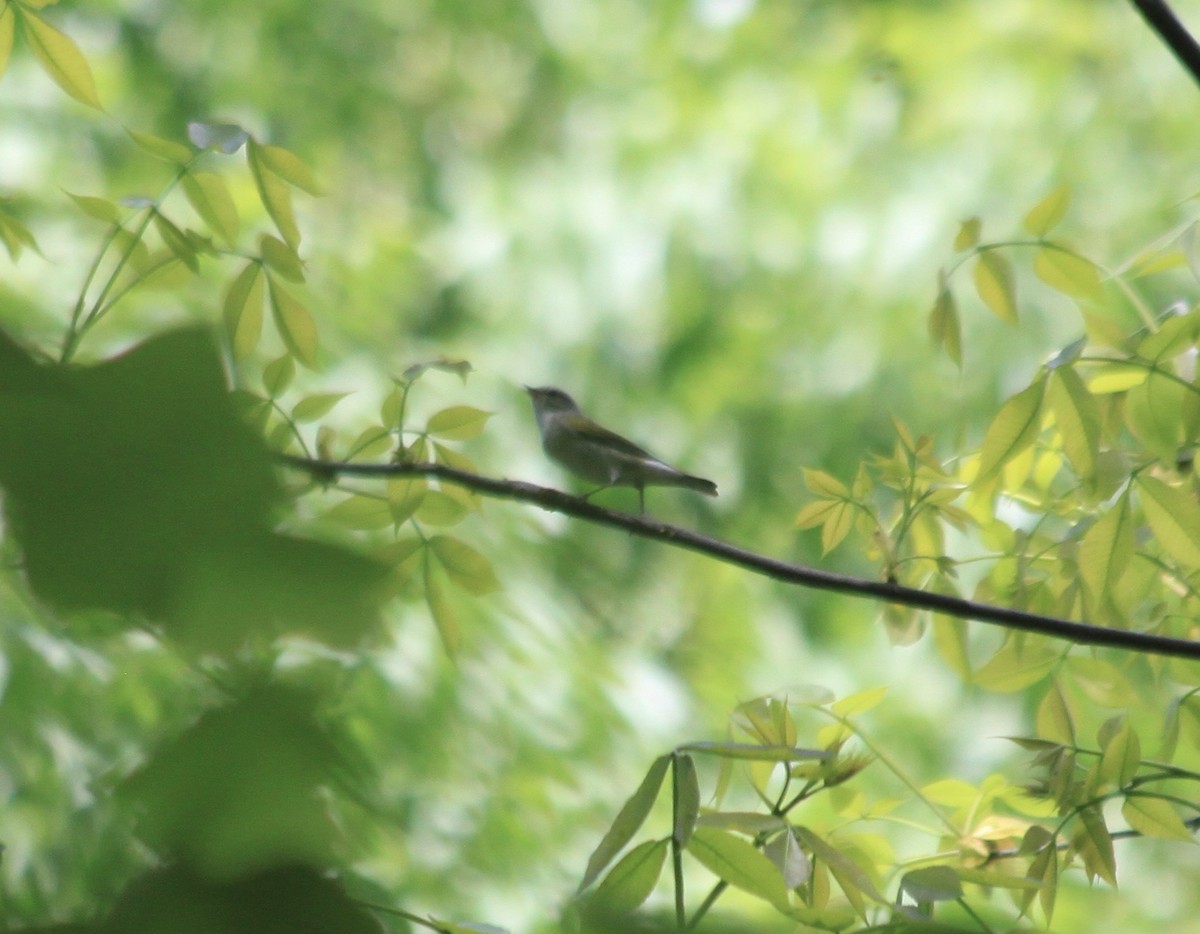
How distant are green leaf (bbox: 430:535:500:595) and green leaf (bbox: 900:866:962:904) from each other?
0.36 meters

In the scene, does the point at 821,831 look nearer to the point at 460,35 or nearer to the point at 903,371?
the point at 903,371

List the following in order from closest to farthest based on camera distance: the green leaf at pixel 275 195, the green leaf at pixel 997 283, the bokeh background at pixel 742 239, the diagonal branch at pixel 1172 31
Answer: the diagonal branch at pixel 1172 31 → the green leaf at pixel 275 195 → the green leaf at pixel 997 283 → the bokeh background at pixel 742 239

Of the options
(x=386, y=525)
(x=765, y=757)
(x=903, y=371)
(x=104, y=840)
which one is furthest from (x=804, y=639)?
(x=104, y=840)

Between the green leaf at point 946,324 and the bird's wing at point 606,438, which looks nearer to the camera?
the green leaf at point 946,324

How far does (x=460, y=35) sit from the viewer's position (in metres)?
4.20

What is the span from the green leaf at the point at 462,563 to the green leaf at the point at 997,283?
0.45m

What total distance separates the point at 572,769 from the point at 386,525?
0.25 m

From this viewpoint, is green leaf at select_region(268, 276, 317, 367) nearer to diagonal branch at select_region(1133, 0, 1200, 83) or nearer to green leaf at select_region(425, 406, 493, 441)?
green leaf at select_region(425, 406, 493, 441)

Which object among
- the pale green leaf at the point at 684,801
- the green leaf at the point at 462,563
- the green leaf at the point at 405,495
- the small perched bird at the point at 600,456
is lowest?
the pale green leaf at the point at 684,801

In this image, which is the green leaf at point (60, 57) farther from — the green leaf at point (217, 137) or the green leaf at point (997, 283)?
the green leaf at point (997, 283)

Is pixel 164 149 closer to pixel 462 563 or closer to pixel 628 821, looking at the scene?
pixel 462 563

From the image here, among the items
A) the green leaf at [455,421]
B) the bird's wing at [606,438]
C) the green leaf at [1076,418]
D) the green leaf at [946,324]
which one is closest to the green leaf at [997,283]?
the green leaf at [946,324]

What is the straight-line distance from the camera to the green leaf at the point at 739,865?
501mm

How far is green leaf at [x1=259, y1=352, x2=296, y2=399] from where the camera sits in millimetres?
821
